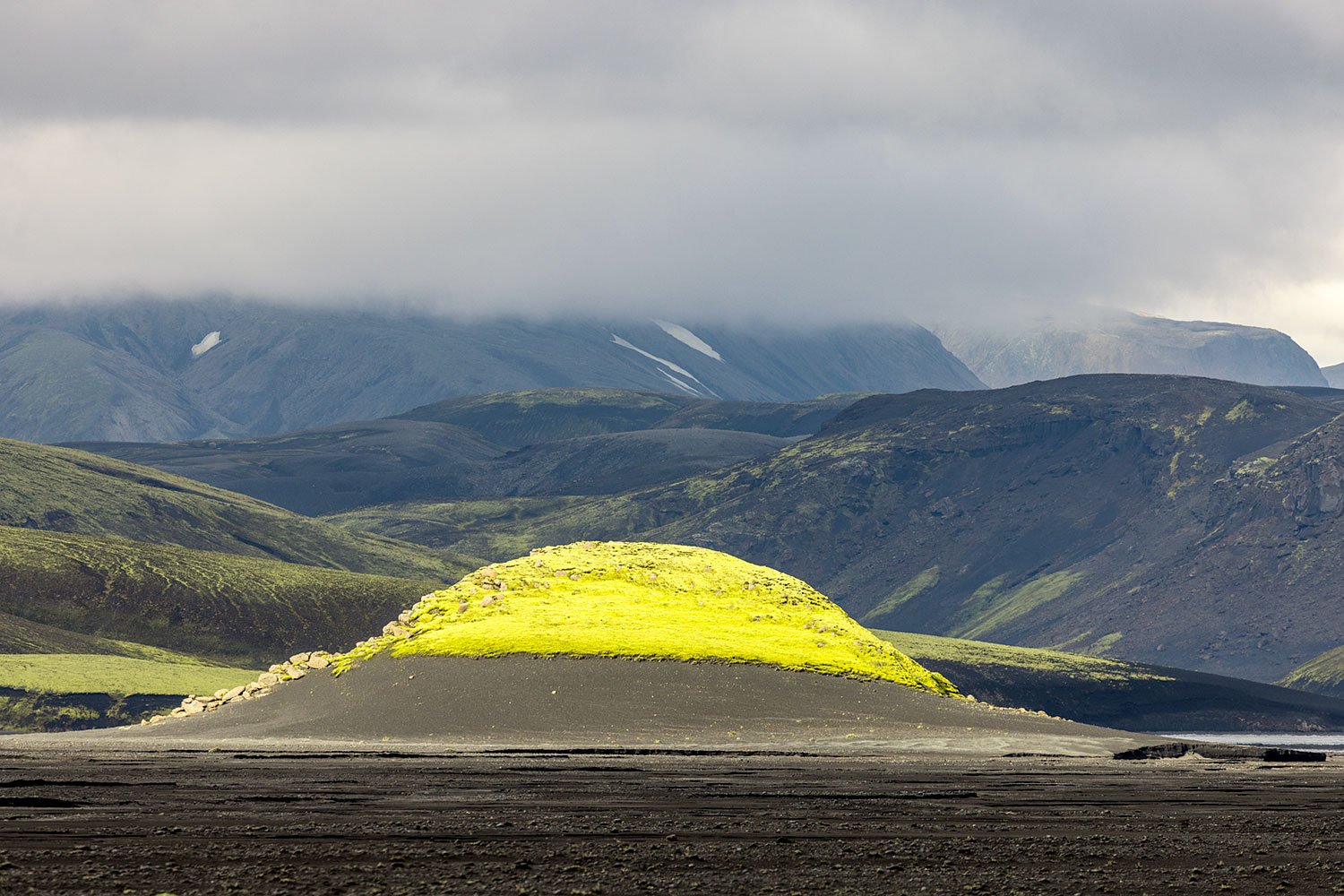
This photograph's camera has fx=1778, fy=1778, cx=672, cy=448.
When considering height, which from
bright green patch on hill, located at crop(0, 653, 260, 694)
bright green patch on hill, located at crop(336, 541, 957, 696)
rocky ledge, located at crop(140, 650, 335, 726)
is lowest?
bright green patch on hill, located at crop(0, 653, 260, 694)

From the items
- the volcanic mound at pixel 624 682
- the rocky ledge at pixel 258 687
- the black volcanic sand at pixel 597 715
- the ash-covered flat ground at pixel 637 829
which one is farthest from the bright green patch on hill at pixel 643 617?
the ash-covered flat ground at pixel 637 829

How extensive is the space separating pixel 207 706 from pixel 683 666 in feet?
101

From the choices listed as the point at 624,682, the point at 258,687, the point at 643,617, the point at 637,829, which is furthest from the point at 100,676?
the point at 637,829

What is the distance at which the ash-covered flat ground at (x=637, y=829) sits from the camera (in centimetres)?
4338

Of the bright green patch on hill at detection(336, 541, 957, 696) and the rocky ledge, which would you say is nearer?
the bright green patch on hill at detection(336, 541, 957, 696)

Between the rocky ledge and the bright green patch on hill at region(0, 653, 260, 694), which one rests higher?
the rocky ledge

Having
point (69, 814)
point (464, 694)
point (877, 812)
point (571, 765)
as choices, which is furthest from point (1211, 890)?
point (464, 694)

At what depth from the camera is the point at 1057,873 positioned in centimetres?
4622

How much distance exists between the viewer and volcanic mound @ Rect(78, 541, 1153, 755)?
3844 inches

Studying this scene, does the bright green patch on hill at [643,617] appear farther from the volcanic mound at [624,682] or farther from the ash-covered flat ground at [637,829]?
the ash-covered flat ground at [637,829]

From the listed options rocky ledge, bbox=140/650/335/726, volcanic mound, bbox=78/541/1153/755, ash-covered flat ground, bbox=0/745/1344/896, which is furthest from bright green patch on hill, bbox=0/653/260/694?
ash-covered flat ground, bbox=0/745/1344/896

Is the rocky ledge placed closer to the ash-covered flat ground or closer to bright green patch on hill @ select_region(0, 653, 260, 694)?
the ash-covered flat ground

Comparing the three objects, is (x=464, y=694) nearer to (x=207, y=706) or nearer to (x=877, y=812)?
(x=207, y=706)

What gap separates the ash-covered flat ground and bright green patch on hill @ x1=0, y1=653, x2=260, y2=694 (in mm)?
91562
